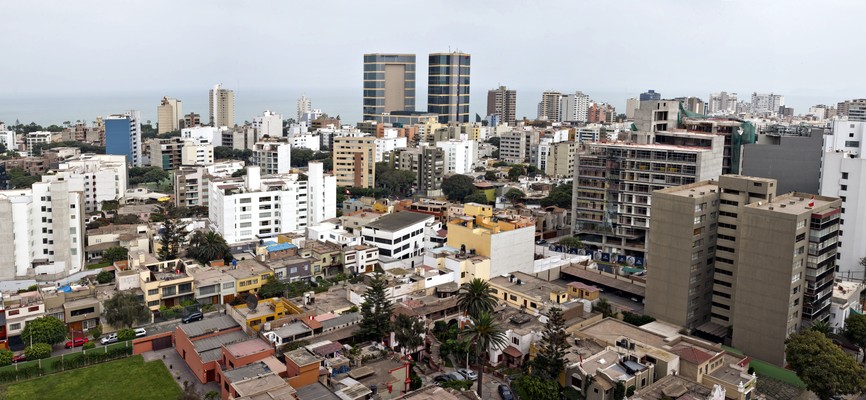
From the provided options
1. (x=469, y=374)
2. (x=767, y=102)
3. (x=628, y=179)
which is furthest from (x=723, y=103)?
(x=469, y=374)

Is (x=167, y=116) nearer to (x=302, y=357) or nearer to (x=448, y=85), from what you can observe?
(x=448, y=85)

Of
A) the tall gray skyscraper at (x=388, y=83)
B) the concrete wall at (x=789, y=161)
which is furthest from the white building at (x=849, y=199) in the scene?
the tall gray skyscraper at (x=388, y=83)

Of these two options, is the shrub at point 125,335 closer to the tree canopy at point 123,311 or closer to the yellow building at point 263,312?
the tree canopy at point 123,311

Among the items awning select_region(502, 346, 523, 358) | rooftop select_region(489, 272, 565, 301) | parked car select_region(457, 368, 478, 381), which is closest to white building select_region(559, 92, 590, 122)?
rooftop select_region(489, 272, 565, 301)

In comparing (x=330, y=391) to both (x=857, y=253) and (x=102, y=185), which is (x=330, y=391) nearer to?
(x=857, y=253)

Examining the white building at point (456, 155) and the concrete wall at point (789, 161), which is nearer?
the concrete wall at point (789, 161)
